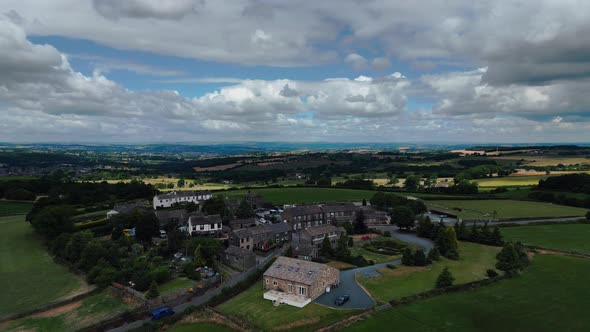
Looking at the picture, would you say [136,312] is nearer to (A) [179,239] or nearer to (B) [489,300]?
(A) [179,239]

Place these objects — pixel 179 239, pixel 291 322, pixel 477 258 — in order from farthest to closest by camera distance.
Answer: pixel 179 239 → pixel 477 258 → pixel 291 322

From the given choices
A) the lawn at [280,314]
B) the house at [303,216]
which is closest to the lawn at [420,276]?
the lawn at [280,314]

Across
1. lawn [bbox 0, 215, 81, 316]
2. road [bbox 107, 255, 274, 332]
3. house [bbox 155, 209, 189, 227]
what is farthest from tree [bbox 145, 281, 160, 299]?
house [bbox 155, 209, 189, 227]

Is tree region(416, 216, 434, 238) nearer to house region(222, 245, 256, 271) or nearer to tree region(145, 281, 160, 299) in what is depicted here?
house region(222, 245, 256, 271)

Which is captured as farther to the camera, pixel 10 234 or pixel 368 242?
pixel 10 234

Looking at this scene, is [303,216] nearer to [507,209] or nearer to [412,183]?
[507,209]

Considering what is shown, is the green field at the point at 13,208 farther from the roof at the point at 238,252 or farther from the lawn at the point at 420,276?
the lawn at the point at 420,276

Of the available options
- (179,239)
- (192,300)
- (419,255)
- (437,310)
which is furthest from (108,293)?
(419,255)

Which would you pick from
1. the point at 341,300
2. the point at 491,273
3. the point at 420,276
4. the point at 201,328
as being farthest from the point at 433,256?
the point at 201,328
